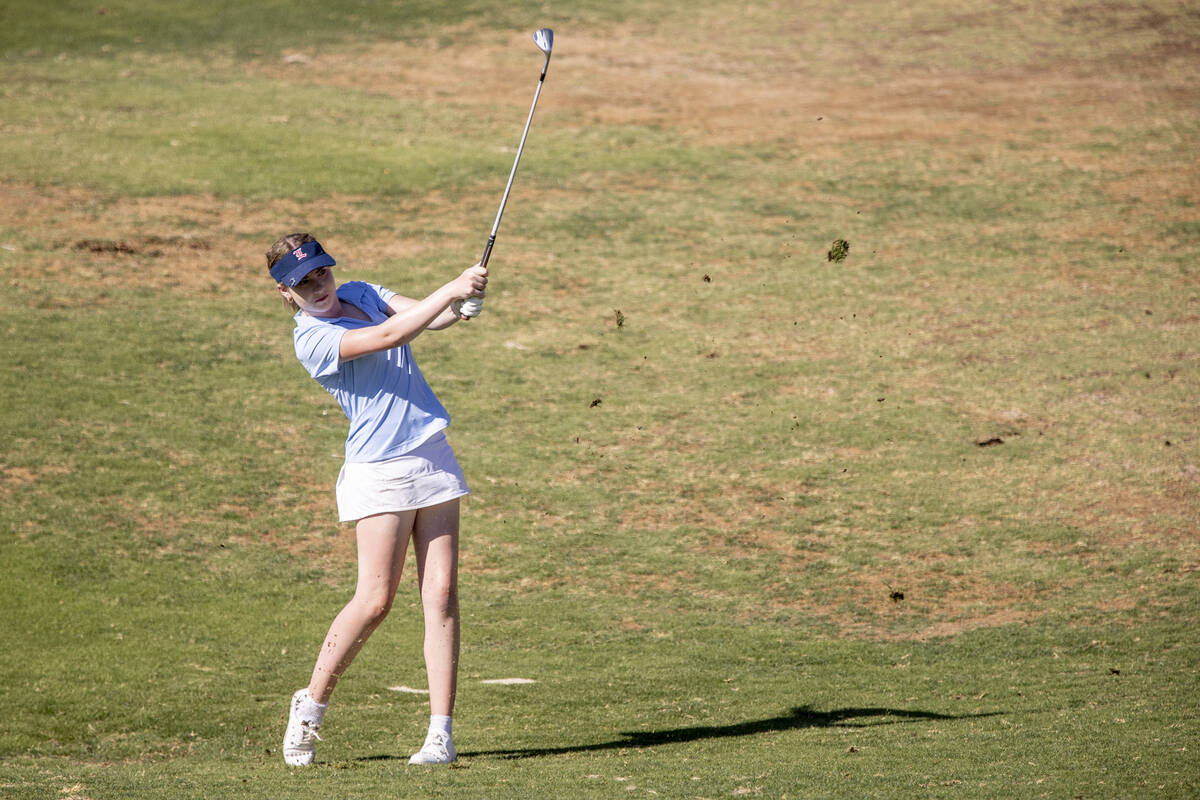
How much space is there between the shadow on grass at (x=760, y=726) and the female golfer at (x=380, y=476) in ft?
2.48

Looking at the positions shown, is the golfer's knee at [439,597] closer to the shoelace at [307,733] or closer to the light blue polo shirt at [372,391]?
the light blue polo shirt at [372,391]

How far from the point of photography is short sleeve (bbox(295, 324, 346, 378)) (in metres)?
5.60

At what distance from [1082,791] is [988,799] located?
0.39 m

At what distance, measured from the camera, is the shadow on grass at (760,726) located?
6.53m

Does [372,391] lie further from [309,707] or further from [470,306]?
[309,707]

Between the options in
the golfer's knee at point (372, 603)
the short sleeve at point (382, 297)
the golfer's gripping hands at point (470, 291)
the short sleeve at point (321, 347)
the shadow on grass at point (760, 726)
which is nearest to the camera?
the golfer's gripping hands at point (470, 291)

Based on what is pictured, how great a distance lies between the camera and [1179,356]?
1359 cm

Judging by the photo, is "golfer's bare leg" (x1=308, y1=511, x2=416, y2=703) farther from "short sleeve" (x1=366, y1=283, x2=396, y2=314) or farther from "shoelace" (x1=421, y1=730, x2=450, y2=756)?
"short sleeve" (x1=366, y1=283, x2=396, y2=314)

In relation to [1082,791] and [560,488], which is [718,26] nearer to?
[560,488]

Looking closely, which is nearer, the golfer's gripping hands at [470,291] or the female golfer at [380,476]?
the golfer's gripping hands at [470,291]

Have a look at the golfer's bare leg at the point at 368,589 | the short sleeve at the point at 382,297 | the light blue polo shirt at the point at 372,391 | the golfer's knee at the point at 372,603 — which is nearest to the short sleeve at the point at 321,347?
the light blue polo shirt at the point at 372,391

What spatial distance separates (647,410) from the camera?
1304cm

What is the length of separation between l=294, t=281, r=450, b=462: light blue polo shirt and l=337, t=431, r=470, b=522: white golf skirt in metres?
0.04

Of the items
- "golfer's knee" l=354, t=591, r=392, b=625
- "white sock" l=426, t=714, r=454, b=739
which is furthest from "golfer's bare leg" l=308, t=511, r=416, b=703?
"white sock" l=426, t=714, r=454, b=739
